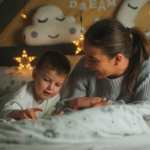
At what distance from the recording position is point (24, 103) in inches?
39.2

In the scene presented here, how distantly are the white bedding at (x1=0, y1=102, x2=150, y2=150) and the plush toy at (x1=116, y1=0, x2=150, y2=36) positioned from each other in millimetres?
1435

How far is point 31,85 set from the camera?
3.60ft

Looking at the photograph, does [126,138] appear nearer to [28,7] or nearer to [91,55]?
[91,55]

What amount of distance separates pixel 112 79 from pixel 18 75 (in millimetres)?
1056

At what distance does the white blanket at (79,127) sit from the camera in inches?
19.3

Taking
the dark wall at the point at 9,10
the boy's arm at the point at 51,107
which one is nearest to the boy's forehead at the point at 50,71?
the boy's arm at the point at 51,107

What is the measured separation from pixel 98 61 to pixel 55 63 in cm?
30

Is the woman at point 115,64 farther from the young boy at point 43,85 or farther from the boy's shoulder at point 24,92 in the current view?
the boy's shoulder at point 24,92

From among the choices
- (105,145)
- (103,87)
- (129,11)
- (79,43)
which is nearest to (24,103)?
(103,87)

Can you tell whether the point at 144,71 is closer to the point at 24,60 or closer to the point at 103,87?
the point at 103,87

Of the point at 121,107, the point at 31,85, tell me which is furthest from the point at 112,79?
the point at 31,85

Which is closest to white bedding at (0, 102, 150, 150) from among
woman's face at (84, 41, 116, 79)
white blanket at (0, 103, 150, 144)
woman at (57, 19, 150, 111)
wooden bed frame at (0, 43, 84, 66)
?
white blanket at (0, 103, 150, 144)

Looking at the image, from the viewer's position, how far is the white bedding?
49 centimetres

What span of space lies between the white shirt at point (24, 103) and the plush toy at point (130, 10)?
1.25 meters
